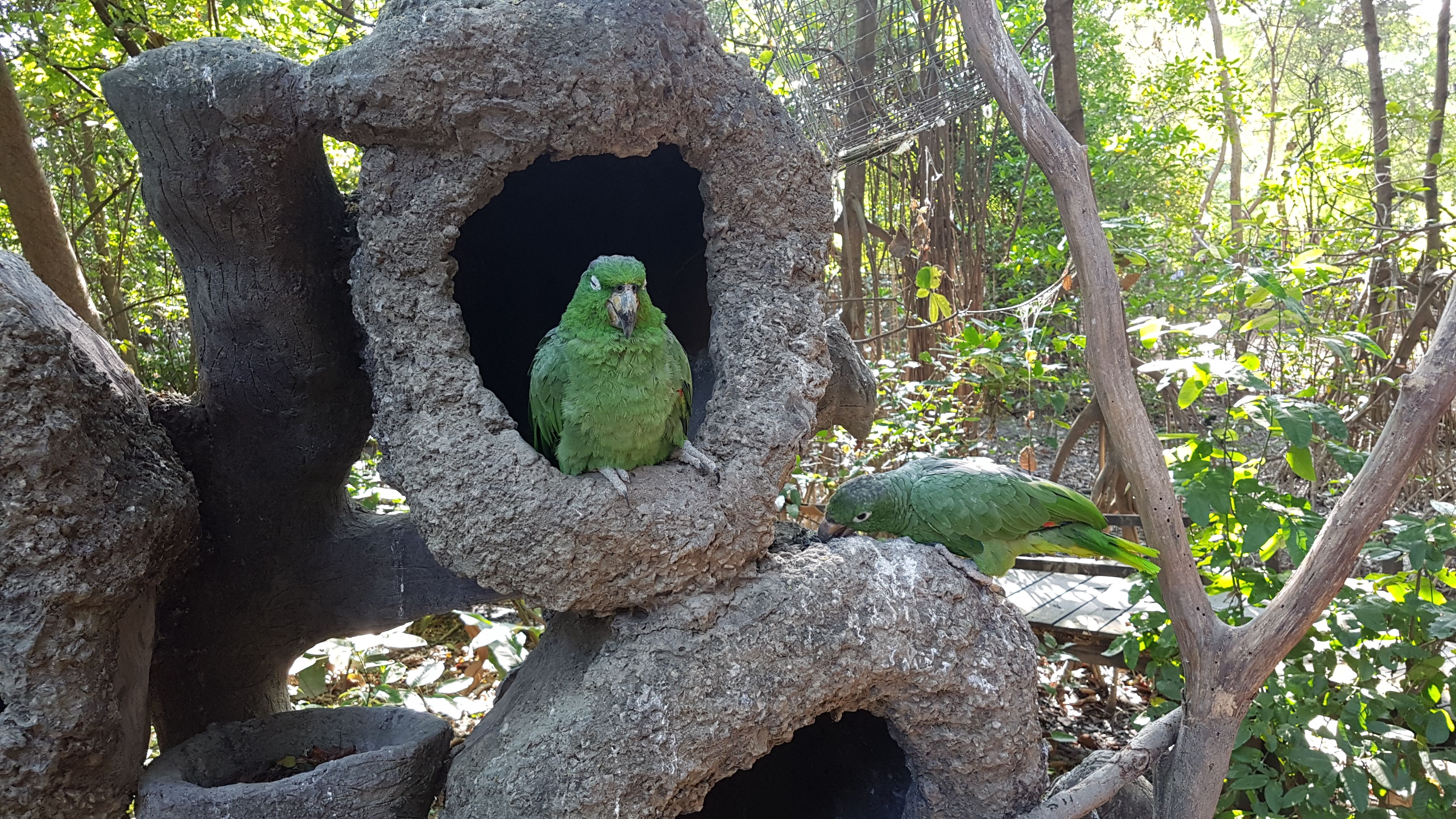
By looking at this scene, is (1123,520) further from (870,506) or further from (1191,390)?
(870,506)

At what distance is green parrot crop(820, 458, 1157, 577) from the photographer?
2.49 meters

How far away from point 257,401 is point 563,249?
1.20 meters

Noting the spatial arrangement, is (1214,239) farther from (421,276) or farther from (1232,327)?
(421,276)

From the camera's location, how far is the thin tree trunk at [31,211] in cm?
409

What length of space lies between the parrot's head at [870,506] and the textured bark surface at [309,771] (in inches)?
51.8

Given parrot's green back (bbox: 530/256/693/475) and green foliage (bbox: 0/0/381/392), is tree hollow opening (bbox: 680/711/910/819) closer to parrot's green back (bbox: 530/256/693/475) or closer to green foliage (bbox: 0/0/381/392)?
parrot's green back (bbox: 530/256/693/475)

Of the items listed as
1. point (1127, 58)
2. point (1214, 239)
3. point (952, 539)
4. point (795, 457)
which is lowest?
point (952, 539)

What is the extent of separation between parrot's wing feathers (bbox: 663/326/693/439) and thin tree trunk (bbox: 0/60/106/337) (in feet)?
10.9

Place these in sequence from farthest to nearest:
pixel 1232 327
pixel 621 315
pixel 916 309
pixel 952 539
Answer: pixel 916 309 < pixel 1232 327 < pixel 952 539 < pixel 621 315

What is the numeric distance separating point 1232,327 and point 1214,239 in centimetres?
67

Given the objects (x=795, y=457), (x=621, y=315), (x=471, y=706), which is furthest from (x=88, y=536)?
(x=471, y=706)

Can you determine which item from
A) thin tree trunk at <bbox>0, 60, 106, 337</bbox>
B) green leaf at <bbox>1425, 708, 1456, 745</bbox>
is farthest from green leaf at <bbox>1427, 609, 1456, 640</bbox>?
thin tree trunk at <bbox>0, 60, 106, 337</bbox>

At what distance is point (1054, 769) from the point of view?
4.43 meters

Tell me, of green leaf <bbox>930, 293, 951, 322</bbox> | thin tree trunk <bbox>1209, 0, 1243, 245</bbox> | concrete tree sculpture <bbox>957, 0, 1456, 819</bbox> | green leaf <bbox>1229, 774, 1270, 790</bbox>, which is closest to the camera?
concrete tree sculpture <bbox>957, 0, 1456, 819</bbox>
